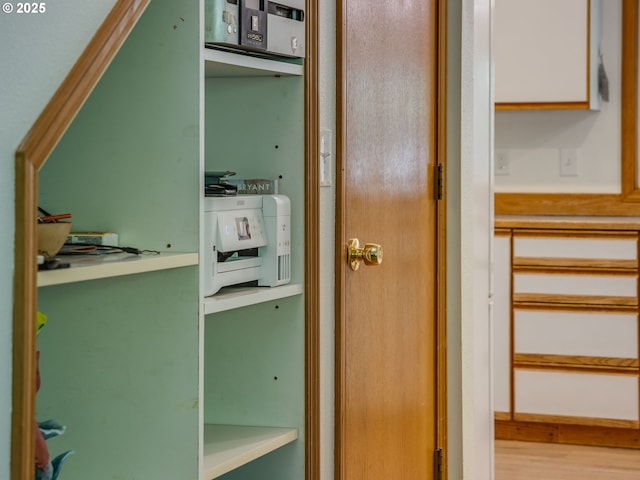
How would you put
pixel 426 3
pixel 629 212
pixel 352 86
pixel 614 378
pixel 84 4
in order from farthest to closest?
pixel 629 212 < pixel 614 378 < pixel 426 3 < pixel 352 86 < pixel 84 4

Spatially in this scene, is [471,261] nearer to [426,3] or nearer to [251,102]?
[426,3]

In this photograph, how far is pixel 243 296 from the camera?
1.64 metres

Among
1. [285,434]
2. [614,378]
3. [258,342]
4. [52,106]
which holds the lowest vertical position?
[614,378]

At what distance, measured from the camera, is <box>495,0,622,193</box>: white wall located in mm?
4648

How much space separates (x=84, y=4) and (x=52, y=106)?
17 cm

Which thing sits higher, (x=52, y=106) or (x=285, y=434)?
(x=52, y=106)

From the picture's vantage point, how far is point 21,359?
40.6 inches

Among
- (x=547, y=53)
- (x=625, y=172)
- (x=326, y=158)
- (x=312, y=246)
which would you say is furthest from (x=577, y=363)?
(x=312, y=246)

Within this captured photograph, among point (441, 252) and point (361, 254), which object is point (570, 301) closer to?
point (441, 252)

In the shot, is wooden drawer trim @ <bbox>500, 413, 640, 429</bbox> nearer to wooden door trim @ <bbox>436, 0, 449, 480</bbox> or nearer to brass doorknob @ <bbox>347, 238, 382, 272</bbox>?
wooden door trim @ <bbox>436, 0, 449, 480</bbox>

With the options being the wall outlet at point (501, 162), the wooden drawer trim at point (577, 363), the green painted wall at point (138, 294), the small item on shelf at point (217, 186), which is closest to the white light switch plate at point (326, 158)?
the small item on shelf at point (217, 186)

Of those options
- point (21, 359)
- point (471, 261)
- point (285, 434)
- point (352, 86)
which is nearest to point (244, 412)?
point (285, 434)

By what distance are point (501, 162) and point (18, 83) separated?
399 centimetres

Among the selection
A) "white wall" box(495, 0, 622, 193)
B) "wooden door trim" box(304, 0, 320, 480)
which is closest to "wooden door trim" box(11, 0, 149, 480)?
"wooden door trim" box(304, 0, 320, 480)
